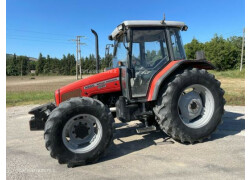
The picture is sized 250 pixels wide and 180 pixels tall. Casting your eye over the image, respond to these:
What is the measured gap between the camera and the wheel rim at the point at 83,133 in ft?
11.8

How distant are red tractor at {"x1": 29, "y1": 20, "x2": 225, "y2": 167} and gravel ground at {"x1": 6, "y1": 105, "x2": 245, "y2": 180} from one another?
0.29 m

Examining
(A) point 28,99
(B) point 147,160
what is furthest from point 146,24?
(A) point 28,99

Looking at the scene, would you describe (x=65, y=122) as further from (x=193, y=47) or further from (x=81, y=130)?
(x=193, y=47)

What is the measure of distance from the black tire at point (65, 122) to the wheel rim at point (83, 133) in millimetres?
85

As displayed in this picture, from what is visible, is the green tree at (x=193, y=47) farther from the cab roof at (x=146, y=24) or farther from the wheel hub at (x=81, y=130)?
the wheel hub at (x=81, y=130)

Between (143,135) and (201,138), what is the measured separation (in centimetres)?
134

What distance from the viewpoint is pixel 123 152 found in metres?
4.01

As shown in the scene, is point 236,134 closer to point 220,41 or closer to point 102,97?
point 102,97

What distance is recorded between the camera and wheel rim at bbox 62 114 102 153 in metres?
3.60

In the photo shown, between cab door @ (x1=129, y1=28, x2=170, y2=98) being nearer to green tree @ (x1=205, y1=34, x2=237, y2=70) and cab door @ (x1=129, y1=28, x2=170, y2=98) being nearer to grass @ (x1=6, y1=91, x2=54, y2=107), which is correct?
grass @ (x1=6, y1=91, x2=54, y2=107)

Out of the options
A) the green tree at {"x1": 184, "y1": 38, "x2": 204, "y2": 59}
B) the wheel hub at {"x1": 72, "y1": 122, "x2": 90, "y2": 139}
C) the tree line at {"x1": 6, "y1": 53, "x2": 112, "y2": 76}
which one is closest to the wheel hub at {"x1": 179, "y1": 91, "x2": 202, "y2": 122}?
the wheel hub at {"x1": 72, "y1": 122, "x2": 90, "y2": 139}

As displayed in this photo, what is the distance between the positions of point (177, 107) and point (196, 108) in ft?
1.99

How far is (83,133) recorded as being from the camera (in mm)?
3662

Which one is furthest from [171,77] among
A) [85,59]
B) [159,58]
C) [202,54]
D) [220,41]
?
[85,59]
